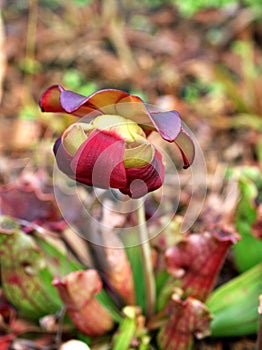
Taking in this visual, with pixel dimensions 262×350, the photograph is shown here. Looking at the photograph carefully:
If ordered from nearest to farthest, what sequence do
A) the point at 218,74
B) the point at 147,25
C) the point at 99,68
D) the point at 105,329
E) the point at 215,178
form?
the point at 105,329 → the point at 215,178 → the point at 218,74 → the point at 99,68 → the point at 147,25

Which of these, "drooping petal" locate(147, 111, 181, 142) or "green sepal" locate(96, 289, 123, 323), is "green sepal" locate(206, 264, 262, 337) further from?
"drooping petal" locate(147, 111, 181, 142)

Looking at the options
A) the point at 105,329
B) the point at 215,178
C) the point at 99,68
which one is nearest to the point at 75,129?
the point at 105,329

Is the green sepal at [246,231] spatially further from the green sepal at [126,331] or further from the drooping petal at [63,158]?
the drooping petal at [63,158]

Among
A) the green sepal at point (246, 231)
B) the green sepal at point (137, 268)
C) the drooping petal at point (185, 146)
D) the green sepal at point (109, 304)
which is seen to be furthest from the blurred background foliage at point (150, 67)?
the drooping petal at point (185, 146)

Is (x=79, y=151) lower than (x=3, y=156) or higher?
higher

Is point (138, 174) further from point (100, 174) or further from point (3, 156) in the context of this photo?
point (3, 156)

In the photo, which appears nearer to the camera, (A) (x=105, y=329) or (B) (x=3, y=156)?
(A) (x=105, y=329)

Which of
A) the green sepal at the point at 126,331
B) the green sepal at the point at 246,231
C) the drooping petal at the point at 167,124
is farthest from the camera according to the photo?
the green sepal at the point at 246,231
